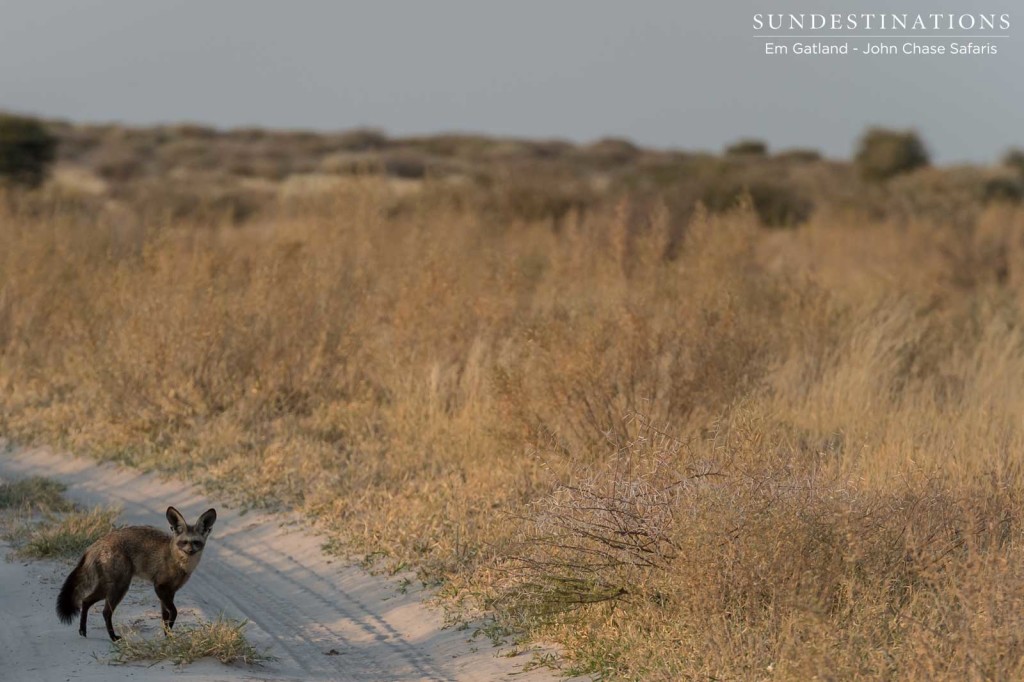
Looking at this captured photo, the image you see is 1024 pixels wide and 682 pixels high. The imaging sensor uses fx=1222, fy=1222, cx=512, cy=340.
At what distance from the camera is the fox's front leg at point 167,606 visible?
5.82 meters

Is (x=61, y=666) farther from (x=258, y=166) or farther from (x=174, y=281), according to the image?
(x=258, y=166)

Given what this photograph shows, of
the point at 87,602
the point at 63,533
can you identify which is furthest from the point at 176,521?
the point at 63,533

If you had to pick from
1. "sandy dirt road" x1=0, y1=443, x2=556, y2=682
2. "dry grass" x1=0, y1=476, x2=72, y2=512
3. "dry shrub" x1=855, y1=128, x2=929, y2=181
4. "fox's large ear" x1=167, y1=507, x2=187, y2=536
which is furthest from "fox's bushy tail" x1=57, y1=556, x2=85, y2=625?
"dry shrub" x1=855, y1=128, x2=929, y2=181

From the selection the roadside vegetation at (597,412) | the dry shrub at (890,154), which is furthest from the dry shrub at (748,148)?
the roadside vegetation at (597,412)

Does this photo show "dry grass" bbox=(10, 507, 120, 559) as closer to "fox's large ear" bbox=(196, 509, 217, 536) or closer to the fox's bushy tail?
the fox's bushy tail

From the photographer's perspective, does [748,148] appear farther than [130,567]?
Yes

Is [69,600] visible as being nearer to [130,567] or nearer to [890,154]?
[130,567]

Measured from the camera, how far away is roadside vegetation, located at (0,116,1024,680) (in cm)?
523

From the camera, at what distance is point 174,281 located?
10.8 m

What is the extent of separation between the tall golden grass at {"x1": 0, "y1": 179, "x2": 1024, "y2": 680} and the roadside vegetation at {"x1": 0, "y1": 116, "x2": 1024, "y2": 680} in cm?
2

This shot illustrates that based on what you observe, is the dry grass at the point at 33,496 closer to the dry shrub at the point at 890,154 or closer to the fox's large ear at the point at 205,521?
the fox's large ear at the point at 205,521

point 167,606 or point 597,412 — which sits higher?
point 597,412

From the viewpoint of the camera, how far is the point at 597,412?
8195 millimetres

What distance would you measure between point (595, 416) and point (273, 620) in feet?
8.98
